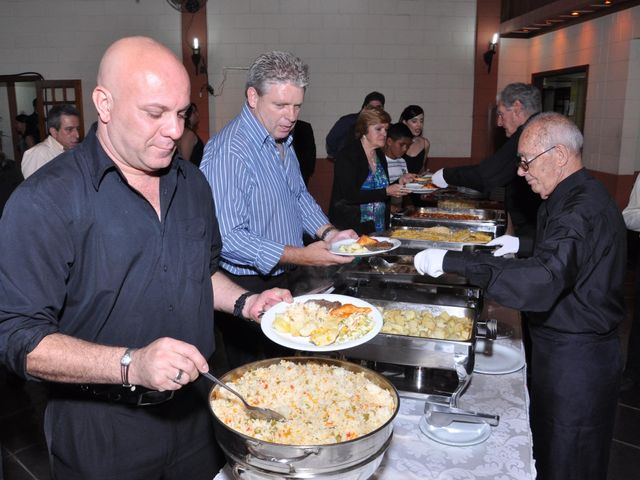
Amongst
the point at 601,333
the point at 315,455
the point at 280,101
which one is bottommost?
the point at 601,333

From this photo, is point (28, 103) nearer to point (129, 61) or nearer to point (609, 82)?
point (609, 82)

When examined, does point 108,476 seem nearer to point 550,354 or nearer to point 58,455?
point 58,455

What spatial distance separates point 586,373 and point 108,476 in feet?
5.03

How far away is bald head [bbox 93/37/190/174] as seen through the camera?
125cm

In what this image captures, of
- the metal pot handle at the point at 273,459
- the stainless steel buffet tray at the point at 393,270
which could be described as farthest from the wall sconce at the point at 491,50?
the metal pot handle at the point at 273,459

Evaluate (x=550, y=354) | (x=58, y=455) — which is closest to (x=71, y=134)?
(x=58, y=455)

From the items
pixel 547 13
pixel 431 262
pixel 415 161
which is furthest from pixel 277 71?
pixel 547 13

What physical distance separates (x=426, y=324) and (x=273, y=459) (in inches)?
38.6

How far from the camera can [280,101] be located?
216cm

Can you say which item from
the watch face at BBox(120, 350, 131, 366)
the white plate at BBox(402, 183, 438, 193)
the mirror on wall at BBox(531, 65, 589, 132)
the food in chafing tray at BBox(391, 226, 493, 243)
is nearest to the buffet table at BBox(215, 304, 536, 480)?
the watch face at BBox(120, 350, 131, 366)

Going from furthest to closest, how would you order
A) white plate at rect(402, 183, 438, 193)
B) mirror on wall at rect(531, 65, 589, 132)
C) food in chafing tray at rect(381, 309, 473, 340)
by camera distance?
mirror on wall at rect(531, 65, 589, 132) → white plate at rect(402, 183, 438, 193) → food in chafing tray at rect(381, 309, 473, 340)

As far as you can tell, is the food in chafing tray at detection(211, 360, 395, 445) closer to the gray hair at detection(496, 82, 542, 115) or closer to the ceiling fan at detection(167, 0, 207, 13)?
the gray hair at detection(496, 82, 542, 115)

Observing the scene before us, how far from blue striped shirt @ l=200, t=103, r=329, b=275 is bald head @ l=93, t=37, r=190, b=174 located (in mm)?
770

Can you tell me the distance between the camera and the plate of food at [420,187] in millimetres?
3934
